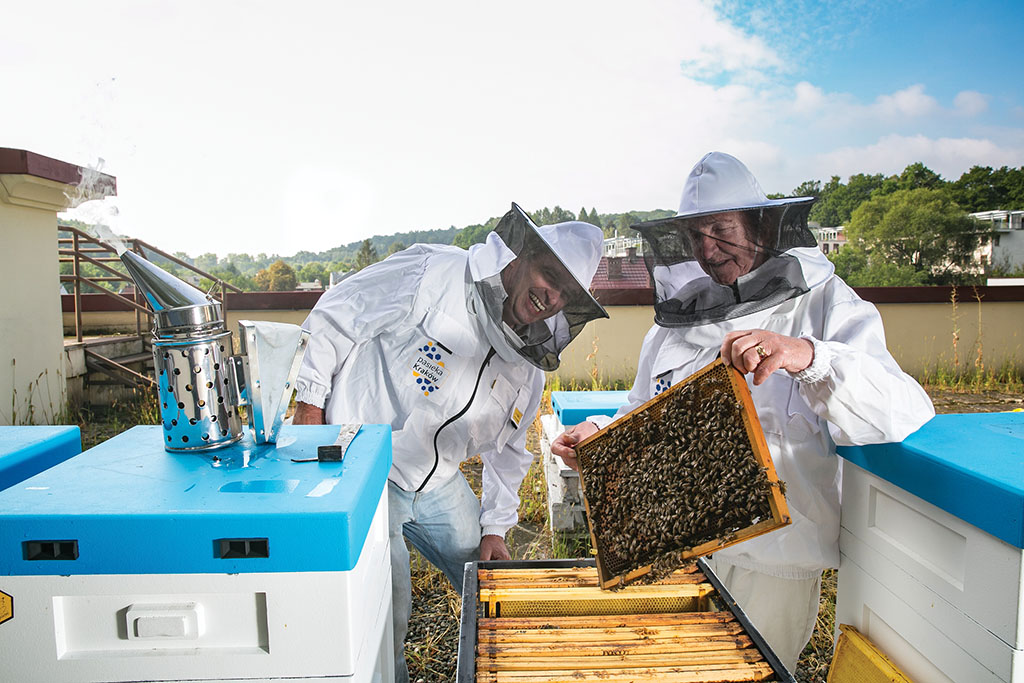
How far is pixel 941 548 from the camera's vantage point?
1.44 m

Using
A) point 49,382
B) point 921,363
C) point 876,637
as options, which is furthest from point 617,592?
point 921,363

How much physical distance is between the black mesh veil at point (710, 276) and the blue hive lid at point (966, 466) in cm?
53

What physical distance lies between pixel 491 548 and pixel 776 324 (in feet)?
4.74

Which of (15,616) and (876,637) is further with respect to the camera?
(876,637)

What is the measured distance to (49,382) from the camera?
278 inches

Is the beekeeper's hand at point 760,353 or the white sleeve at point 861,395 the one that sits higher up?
the beekeeper's hand at point 760,353

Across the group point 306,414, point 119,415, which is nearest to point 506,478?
point 306,414

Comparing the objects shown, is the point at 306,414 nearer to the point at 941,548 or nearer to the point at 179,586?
the point at 179,586

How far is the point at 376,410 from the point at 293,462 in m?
1.08

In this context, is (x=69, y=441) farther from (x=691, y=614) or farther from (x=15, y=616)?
(x=691, y=614)

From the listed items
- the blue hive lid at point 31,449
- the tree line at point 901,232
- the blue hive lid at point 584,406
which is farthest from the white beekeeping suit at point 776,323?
the tree line at point 901,232

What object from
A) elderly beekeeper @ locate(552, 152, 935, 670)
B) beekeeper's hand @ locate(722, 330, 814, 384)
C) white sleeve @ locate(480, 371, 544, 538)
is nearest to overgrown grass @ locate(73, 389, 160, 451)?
white sleeve @ locate(480, 371, 544, 538)

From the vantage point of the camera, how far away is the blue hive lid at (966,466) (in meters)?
1.23

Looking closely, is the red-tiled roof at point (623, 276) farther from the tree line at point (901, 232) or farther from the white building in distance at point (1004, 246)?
the white building in distance at point (1004, 246)
